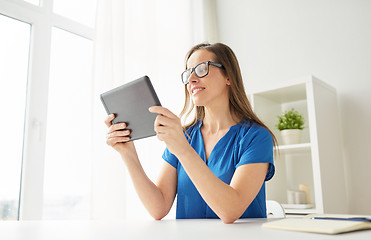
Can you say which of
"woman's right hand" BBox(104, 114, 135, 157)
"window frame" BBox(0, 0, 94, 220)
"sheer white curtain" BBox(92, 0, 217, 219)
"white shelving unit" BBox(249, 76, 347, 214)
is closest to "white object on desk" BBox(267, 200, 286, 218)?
"white shelving unit" BBox(249, 76, 347, 214)

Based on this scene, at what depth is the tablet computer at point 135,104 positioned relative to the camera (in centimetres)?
99

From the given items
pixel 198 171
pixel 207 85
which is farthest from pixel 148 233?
pixel 207 85

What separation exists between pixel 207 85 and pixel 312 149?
3.22 ft

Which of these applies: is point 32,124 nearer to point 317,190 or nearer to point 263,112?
point 263,112

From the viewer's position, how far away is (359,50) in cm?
224

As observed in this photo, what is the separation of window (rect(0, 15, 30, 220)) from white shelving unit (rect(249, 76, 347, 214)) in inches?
59.6

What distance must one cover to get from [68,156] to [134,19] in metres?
1.13

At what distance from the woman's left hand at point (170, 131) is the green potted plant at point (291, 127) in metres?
1.37

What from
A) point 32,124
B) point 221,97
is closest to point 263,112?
point 221,97

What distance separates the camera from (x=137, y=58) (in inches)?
98.3

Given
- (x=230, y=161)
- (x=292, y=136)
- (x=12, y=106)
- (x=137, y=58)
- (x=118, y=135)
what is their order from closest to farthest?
(x=118, y=135), (x=230, y=161), (x=12, y=106), (x=292, y=136), (x=137, y=58)

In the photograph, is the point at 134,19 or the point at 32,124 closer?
the point at 32,124

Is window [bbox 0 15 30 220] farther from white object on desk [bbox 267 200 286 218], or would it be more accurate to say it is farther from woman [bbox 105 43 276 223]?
white object on desk [bbox 267 200 286 218]

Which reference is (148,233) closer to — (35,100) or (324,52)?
(35,100)
